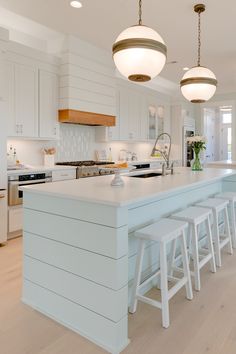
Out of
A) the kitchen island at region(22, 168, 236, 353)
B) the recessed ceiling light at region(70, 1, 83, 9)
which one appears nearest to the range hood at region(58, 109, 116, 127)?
the recessed ceiling light at region(70, 1, 83, 9)

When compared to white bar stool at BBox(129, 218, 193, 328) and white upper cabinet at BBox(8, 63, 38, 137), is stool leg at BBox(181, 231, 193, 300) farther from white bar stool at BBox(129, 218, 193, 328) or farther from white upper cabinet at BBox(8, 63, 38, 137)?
white upper cabinet at BBox(8, 63, 38, 137)

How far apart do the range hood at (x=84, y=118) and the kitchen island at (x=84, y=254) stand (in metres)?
2.63

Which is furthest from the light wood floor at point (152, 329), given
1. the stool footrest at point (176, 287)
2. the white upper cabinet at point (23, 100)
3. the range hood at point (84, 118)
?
the range hood at point (84, 118)

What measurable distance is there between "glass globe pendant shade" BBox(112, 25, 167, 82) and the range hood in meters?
→ 2.40

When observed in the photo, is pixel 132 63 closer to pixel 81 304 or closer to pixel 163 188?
pixel 163 188

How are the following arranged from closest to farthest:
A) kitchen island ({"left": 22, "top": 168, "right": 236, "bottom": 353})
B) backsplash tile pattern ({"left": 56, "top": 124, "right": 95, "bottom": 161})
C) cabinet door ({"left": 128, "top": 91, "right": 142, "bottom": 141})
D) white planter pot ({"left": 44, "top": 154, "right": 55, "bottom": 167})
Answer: kitchen island ({"left": 22, "top": 168, "right": 236, "bottom": 353}) → white planter pot ({"left": 44, "top": 154, "right": 55, "bottom": 167}) → backsplash tile pattern ({"left": 56, "top": 124, "right": 95, "bottom": 161}) → cabinet door ({"left": 128, "top": 91, "right": 142, "bottom": 141})

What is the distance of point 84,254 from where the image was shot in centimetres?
190

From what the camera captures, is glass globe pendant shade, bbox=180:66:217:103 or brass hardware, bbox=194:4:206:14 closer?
glass globe pendant shade, bbox=180:66:217:103

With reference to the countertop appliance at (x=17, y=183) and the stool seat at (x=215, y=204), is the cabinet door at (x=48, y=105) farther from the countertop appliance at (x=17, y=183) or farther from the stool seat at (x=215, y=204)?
the stool seat at (x=215, y=204)

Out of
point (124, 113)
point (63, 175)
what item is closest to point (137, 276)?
point (63, 175)

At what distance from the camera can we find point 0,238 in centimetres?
360

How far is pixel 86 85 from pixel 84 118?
1.83 feet

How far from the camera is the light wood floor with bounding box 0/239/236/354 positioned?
1791mm

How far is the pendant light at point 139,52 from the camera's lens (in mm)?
2186
